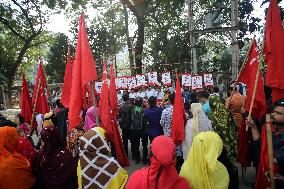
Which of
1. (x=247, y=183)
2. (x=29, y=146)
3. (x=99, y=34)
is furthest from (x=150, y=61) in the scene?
(x=29, y=146)

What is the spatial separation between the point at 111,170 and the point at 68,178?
726 millimetres

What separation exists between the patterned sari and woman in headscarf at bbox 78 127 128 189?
99.0 inches

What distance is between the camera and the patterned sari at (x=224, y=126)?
18.6ft

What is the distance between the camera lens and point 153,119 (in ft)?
26.7

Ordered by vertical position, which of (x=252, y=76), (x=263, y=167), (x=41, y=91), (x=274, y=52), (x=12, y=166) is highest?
(x=274, y=52)

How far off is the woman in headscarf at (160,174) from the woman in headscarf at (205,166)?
205 mm

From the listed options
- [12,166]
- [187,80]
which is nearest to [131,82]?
[187,80]

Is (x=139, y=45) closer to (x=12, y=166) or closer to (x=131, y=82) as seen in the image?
(x=131, y=82)

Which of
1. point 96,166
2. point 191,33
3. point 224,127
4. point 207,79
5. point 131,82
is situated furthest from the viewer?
point 191,33

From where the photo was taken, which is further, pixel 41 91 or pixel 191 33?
pixel 191 33

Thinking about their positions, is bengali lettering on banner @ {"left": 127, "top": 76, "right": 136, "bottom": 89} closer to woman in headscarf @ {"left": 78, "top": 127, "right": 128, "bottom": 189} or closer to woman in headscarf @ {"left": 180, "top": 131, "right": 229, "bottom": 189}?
woman in headscarf @ {"left": 78, "top": 127, "right": 128, "bottom": 189}

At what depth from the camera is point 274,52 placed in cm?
482

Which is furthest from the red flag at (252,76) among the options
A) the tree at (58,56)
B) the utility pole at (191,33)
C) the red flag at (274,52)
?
the tree at (58,56)

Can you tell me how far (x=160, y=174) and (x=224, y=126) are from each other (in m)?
2.97
